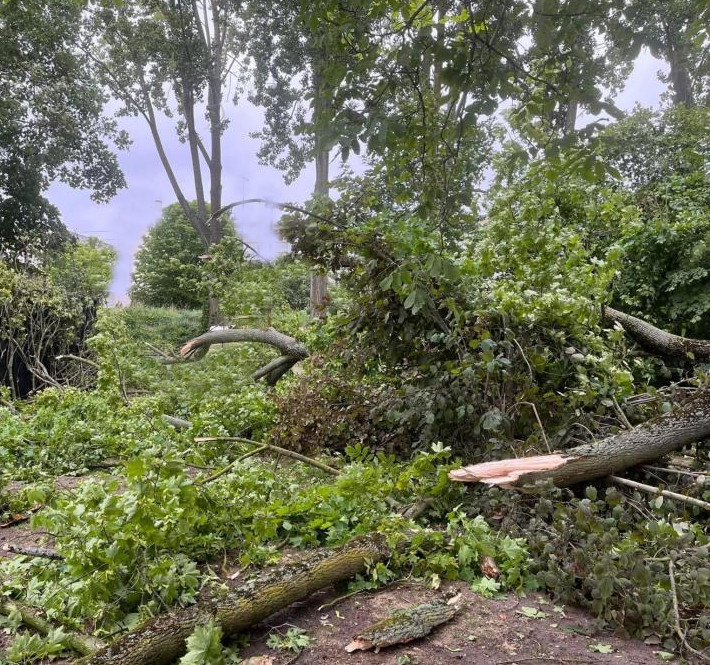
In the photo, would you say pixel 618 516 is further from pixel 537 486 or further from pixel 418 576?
pixel 418 576

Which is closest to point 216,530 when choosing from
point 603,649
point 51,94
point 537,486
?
point 537,486

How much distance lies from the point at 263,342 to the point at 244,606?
14.7 ft

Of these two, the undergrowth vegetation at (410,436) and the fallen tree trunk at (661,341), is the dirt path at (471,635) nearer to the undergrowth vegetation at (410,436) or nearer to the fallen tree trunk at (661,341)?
the undergrowth vegetation at (410,436)

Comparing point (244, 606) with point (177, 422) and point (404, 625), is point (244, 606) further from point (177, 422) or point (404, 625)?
point (177, 422)

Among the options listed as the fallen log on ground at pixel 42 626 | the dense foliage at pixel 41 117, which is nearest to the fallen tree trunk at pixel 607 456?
the fallen log on ground at pixel 42 626

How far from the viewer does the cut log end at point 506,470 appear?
2.59 meters

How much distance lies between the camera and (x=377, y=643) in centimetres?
179

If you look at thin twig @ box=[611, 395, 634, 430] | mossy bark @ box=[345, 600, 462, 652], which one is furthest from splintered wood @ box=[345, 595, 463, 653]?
thin twig @ box=[611, 395, 634, 430]

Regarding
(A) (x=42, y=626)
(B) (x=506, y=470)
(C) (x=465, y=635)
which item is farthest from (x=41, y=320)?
(C) (x=465, y=635)

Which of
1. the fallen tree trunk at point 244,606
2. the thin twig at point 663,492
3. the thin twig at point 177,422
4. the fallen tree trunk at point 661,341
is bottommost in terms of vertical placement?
the fallen tree trunk at point 244,606

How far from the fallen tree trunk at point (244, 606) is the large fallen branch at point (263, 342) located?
389cm

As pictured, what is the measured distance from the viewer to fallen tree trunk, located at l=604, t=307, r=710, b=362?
4293 mm

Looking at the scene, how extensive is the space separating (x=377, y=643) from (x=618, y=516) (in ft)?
4.04

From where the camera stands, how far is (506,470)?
2666 mm
